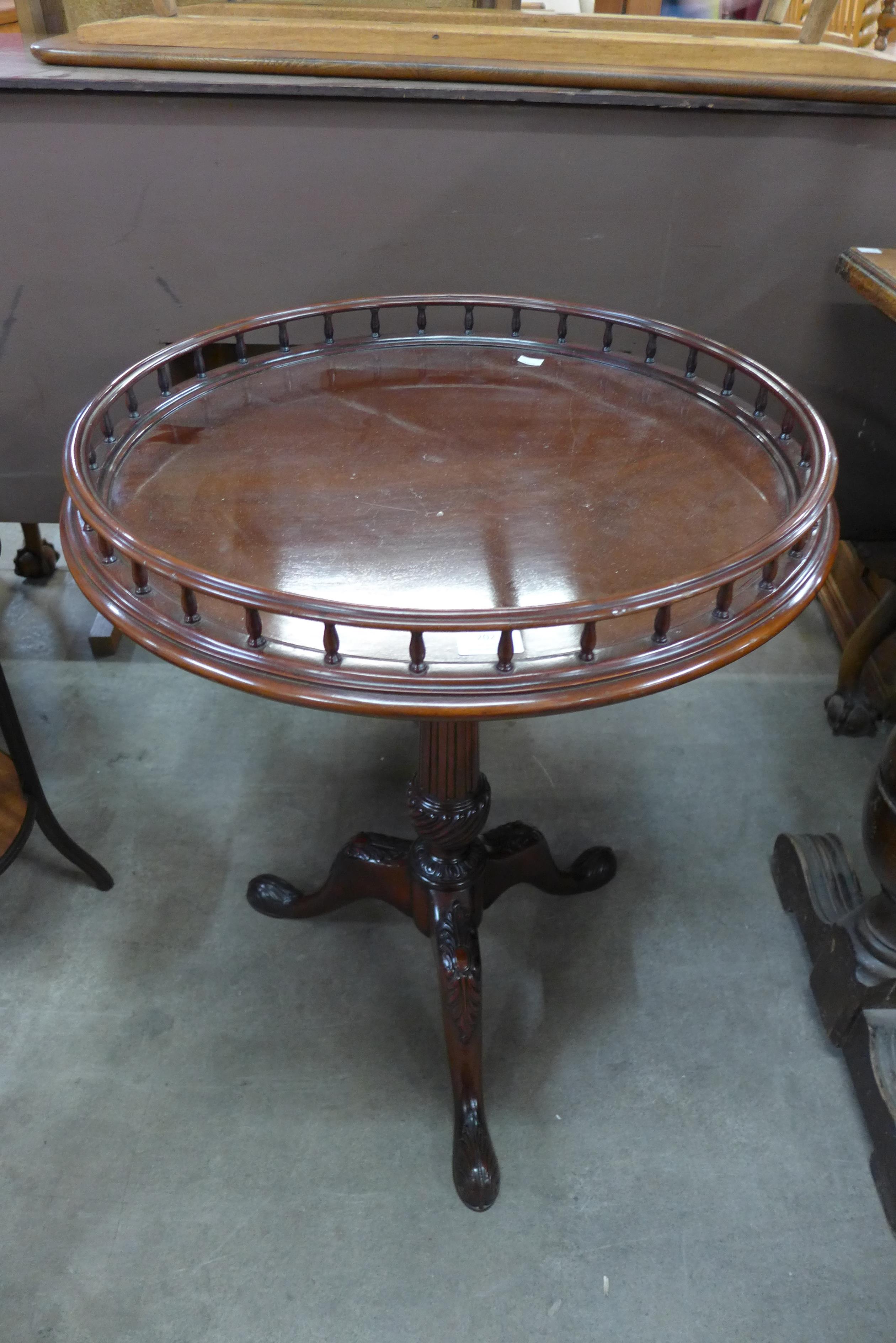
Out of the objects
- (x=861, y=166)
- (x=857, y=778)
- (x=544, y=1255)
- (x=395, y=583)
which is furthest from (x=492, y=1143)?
(x=861, y=166)

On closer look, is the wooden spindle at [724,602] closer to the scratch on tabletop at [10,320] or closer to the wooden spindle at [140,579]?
the wooden spindle at [140,579]

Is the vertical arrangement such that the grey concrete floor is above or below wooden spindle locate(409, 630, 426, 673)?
below

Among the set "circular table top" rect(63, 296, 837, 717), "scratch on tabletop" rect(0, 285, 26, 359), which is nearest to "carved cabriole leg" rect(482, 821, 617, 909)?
"circular table top" rect(63, 296, 837, 717)

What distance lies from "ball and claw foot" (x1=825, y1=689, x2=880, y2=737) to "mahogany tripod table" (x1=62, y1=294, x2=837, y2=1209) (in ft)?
2.57

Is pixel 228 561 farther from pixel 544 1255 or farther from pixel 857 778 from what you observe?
pixel 857 778

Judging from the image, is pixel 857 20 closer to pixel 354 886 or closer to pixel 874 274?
pixel 874 274

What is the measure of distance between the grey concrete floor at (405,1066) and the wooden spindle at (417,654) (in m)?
0.95

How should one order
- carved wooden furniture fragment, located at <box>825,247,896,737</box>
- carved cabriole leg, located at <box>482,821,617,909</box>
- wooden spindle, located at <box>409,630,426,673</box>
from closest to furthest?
1. wooden spindle, located at <box>409,630,426,673</box>
2. carved cabriole leg, located at <box>482,821,617,909</box>
3. carved wooden furniture fragment, located at <box>825,247,896,737</box>

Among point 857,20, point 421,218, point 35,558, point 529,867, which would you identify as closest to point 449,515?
point 529,867

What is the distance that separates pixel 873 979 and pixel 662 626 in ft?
3.19

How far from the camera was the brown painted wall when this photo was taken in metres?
1.76

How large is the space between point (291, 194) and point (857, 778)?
1.78m

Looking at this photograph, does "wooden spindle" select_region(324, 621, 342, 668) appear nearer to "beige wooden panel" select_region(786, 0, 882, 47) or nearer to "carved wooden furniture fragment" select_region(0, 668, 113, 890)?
"carved wooden furniture fragment" select_region(0, 668, 113, 890)

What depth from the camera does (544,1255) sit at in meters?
1.37
